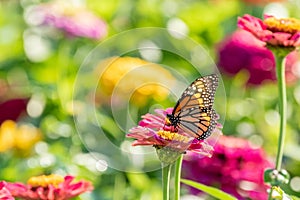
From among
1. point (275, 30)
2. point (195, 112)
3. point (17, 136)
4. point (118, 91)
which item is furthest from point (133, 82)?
→ point (195, 112)

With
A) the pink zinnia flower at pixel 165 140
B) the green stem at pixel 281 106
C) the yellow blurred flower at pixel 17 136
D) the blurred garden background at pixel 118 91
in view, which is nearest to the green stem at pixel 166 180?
the pink zinnia flower at pixel 165 140

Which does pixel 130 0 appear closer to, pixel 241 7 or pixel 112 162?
pixel 241 7

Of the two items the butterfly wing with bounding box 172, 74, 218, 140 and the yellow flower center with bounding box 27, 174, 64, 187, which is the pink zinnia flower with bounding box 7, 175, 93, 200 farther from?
the butterfly wing with bounding box 172, 74, 218, 140

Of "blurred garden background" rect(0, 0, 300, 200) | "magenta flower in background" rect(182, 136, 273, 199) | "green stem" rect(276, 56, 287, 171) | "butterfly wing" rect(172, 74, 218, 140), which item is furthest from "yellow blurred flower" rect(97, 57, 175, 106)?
"butterfly wing" rect(172, 74, 218, 140)

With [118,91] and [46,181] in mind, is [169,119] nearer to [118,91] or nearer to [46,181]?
[46,181]

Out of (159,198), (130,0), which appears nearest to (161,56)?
(130,0)
